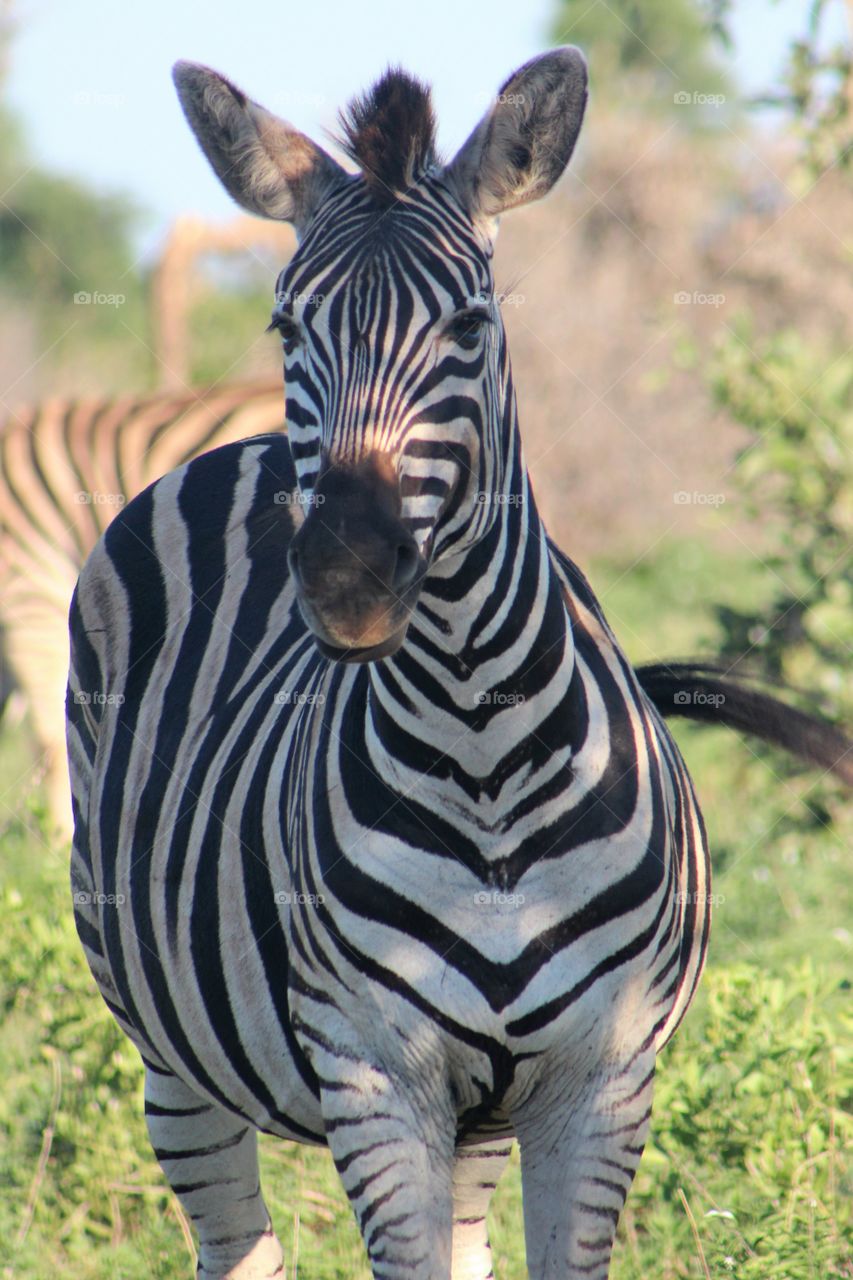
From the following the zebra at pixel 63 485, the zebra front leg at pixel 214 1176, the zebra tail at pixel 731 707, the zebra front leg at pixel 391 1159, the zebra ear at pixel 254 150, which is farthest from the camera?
the zebra at pixel 63 485

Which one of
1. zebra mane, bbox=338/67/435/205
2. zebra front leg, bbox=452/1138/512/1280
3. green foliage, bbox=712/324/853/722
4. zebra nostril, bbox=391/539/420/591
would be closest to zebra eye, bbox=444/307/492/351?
zebra mane, bbox=338/67/435/205

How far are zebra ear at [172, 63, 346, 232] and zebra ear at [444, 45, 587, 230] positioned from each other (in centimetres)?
28

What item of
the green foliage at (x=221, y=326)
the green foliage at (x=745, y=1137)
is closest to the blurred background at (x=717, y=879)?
the green foliage at (x=745, y=1137)

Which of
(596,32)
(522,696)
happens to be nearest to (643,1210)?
(522,696)

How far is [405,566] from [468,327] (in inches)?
18.8

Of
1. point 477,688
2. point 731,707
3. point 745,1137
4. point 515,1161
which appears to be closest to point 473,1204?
point 745,1137

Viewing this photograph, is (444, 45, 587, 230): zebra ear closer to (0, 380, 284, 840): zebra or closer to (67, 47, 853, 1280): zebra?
(67, 47, 853, 1280): zebra

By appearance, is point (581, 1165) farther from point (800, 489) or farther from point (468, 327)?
point (800, 489)

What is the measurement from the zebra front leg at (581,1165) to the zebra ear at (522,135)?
152 centimetres

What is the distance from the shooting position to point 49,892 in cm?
560

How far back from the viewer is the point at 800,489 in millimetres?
6328

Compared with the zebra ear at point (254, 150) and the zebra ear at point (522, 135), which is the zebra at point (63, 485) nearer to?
the zebra ear at point (254, 150)

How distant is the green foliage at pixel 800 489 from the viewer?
6.24 meters

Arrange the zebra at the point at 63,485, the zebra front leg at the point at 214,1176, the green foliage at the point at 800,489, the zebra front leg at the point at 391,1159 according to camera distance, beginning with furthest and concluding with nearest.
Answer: the zebra at the point at 63,485 < the green foliage at the point at 800,489 < the zebra front leg at the point at 214,1176 < the zebra front leg at the point at 391,1159
